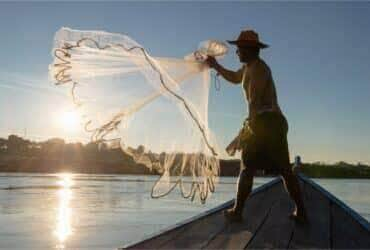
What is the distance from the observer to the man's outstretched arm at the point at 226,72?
5.04m

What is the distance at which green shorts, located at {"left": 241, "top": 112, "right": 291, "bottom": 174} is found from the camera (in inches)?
187

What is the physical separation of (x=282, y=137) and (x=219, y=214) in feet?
3.69

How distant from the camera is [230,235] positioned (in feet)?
14.8

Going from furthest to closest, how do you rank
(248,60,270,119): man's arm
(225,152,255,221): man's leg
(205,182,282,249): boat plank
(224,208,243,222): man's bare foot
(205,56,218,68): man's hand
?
1. (205,56,218,68): man's hand
2. (224,208,243,222): man's bare foot
3. (225,152,255,221): man's leg
4. (248,60,270,119): man's arm
5. (205,182,282,249): boat plank

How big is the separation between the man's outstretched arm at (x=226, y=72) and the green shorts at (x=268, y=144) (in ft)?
1.54

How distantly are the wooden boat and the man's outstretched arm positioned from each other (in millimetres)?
1330

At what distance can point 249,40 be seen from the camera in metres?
4.81

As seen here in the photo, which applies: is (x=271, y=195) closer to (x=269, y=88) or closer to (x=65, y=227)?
(x=269, y=88)

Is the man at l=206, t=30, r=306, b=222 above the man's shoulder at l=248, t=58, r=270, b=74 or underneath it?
underneath

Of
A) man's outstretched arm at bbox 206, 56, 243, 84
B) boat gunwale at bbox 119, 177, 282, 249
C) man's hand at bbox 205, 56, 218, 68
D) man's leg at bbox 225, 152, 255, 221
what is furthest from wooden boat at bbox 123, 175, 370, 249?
man's hand at bbox 205, 56, 218, 68

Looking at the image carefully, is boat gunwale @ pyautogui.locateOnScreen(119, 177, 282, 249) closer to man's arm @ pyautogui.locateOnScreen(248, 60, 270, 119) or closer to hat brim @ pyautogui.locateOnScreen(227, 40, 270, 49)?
man's arm @ pyautogui.locateOnScreen(248, 60, 270, 119)

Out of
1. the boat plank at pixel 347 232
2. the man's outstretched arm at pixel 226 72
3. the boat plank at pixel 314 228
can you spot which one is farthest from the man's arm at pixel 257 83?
the boat plank at pixel 347 232

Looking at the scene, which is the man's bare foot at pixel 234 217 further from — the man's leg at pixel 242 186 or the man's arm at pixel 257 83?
the man's arm at pixel 257 83

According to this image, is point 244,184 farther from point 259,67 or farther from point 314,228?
point 259,67
